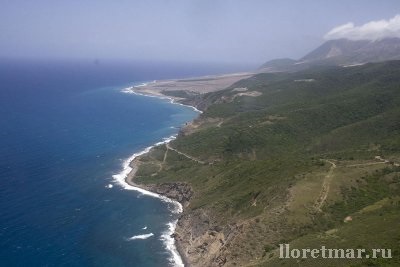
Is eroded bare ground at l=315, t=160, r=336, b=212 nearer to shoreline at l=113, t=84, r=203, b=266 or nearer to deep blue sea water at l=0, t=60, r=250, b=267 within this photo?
shoreline at l=113, t=84, r=203, b=266

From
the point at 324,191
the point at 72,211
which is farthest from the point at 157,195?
the point at 324,191

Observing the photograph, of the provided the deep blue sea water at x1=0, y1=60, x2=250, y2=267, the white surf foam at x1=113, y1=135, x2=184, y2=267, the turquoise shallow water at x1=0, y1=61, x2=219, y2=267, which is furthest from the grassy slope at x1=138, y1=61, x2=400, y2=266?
the deep blue sea water at x1=0, y1=60, x2=250, y2=267

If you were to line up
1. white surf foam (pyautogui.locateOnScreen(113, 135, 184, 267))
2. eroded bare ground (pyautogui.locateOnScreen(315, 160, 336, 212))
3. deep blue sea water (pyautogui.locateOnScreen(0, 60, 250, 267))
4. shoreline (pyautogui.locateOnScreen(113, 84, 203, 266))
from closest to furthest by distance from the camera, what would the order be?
eroded bare ground (pyautogui.locateOnScreen(315, 160, 336, 212)) < deep blue sea water (pyautogui.locateOnScreen(0, 60, 250, 267)) < white surf foam (pyautogui.locateOnScreen(113, 135, 184, 267)) < shoreline (pyautogui.locateOnScreen(113, 84, 203, 266))

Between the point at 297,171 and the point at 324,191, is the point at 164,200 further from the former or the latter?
the point at 324,191

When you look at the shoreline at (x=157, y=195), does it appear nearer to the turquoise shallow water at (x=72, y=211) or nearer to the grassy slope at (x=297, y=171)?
the turquoise shallow water at (x=72, y=211)

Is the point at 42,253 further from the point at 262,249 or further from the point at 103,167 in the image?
the point at 103,167

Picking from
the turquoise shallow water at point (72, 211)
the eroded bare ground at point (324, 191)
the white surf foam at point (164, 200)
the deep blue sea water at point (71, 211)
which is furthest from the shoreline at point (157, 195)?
the eroded bare ground at point (324, 191)

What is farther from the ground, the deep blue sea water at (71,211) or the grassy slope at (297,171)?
the grassy slope at (297,171)

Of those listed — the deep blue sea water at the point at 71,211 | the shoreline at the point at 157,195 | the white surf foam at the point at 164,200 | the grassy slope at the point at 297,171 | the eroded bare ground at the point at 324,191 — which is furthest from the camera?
the shoreline at the point at 157,195

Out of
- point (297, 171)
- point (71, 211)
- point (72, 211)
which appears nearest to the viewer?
point (297, 171)
